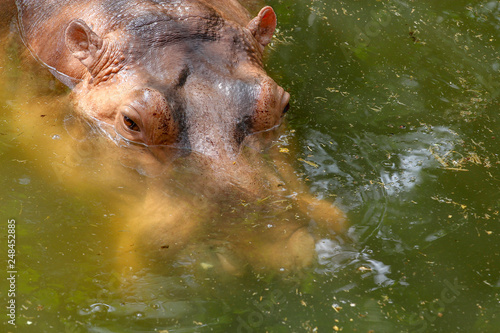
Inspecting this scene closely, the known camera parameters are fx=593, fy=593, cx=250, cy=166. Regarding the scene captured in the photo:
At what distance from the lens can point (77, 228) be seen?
442 centimetres

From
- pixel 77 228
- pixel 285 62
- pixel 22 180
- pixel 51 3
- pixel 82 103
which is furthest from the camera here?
pixel 285 62

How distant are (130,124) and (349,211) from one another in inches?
77.4

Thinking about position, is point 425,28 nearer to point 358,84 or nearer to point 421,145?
point 358,84

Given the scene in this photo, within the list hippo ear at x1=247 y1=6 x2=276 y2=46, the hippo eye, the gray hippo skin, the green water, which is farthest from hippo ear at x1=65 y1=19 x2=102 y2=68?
hippo ear at x1=247 y1=6 x2=276 y2=46

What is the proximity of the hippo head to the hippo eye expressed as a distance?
0.01 m

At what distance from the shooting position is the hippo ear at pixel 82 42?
529cm

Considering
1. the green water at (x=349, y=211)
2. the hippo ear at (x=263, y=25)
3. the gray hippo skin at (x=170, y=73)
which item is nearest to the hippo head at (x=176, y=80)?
the gray hippo skin at (x=170, y=73)

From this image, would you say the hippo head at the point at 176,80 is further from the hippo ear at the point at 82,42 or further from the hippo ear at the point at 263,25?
the hippo ear at the point at 263,25

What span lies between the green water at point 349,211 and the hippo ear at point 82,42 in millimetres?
596

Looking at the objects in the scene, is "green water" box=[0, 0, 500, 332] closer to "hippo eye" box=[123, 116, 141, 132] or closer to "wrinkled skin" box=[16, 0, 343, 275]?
"wrinkled skin" box=[16, 0, 343, 275]

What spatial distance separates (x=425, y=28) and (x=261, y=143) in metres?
3.69

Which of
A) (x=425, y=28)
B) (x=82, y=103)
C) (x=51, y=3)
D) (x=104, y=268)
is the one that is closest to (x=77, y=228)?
(x=104, y=268)

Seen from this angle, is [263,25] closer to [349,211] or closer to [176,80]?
[176,80]

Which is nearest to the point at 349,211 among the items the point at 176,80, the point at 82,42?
the point at 176,80
